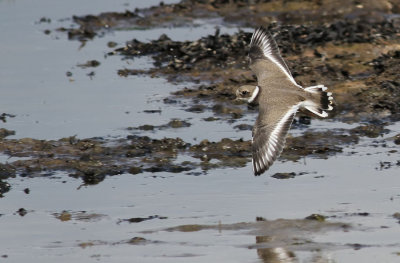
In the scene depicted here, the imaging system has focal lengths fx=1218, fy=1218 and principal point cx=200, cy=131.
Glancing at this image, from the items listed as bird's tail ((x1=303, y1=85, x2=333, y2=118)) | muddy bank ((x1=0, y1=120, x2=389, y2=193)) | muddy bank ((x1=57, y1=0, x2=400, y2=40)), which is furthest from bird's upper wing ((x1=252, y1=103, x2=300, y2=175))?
muddy bank ((x1=57, y1=0, x2=400, y2=40))

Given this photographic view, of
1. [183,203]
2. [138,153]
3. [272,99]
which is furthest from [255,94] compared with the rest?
[183,203]

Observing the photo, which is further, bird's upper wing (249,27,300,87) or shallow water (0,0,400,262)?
bird's upper wing (249,27,300,87)

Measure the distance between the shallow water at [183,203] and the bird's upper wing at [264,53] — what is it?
1126 mm

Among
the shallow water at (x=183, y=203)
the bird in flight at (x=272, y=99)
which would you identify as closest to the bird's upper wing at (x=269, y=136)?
the bird in flight at (x=272, y=99)

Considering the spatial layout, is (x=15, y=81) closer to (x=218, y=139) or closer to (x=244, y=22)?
(x=218, y=139)

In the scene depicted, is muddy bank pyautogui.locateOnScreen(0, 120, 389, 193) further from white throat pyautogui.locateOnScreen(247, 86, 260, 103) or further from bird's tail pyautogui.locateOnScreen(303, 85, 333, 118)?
bird's tail pyautogui.locateOnScreen(303, 85, 333, 118)

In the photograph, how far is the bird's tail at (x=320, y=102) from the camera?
500 inches

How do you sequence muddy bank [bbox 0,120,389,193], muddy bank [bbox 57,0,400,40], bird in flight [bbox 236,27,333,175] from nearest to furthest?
bird in flight [bbox 236,27,333,175]
muddy bank [bbox 0,120,389,193]
muddy bank [bbox 57,0,400,40]

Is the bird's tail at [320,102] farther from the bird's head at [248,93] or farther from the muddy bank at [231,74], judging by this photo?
the muddy bank at [231,74]

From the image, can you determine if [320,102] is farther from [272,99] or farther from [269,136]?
[269,136]

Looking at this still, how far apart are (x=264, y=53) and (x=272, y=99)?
123 cm

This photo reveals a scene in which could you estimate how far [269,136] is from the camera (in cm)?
1232

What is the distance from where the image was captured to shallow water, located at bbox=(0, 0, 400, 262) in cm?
1032

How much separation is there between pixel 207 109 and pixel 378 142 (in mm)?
3115
